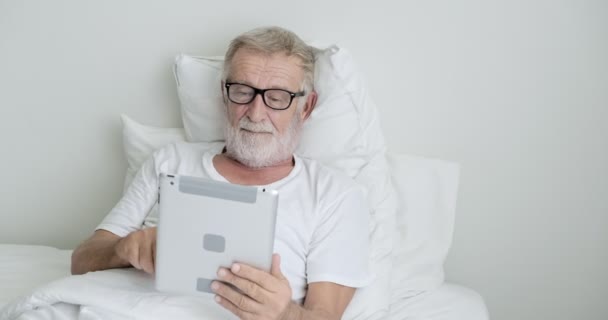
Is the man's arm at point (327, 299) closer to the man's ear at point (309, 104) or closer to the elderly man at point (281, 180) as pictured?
the elderly man at point (281, 180)

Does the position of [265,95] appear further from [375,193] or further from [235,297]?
[235,297]

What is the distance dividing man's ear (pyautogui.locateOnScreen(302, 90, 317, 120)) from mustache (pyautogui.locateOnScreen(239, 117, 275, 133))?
0.42 feet

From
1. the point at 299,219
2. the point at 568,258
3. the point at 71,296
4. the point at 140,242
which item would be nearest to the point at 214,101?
the point at 299,219

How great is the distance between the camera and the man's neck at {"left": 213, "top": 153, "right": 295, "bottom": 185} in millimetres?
1459

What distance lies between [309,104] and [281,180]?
0.22 metres

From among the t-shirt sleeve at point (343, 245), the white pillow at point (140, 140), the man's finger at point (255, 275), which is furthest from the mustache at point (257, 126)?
the man's finger at point (255, 275)

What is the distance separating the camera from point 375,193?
153 centimetres

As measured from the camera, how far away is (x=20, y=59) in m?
1.84

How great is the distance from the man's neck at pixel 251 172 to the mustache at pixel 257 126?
102mm

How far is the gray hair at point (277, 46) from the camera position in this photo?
56.0 inches

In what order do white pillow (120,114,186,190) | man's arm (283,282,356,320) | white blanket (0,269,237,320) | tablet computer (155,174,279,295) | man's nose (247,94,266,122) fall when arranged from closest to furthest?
tablet computer (155,174,279,295)
white blanket (0,269,237,320)
man's arm (283,282,356,320)
man's nose (247,94,266,122)
white pillow (120,114,186,190)

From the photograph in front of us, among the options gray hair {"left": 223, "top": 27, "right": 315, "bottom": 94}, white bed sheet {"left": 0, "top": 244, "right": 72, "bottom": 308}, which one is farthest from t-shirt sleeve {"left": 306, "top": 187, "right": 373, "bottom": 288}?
white bed sheet {"left": 0, "top": 244, "right": 72, "bottom": 308}

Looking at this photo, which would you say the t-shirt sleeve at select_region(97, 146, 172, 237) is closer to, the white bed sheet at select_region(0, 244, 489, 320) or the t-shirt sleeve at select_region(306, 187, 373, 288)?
the white bed sheet at select_region(0, 244, 489, 320)

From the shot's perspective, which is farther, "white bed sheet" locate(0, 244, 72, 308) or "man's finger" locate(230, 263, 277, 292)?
"white bed sheet" locate(0, 244, 72, 308)
